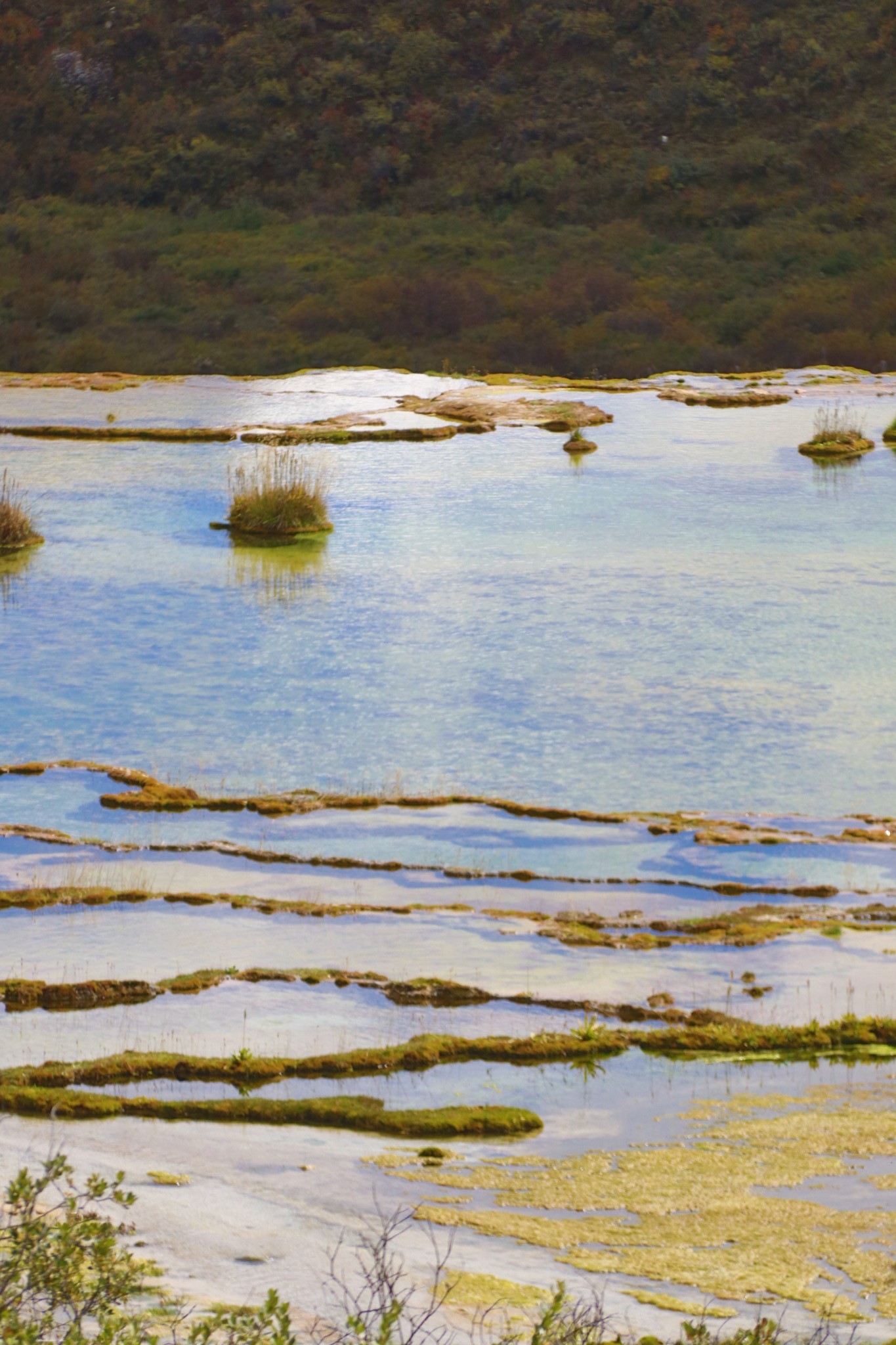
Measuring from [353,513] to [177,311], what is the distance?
23063 millimetres

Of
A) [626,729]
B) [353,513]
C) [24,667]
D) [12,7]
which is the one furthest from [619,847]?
[12,7]

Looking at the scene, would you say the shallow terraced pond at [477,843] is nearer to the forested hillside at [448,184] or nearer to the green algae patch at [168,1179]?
the green algae patch at [168,1179]

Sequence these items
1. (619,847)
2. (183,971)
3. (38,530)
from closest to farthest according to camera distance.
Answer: (183,971), (619,847), (38,530)

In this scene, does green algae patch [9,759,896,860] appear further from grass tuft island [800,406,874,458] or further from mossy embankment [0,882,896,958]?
grass tuft island [800,406,874,458]

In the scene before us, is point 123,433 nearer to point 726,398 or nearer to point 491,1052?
point 726,398

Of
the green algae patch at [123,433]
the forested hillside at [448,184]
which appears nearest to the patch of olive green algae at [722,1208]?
the green algae patch at [123,433]

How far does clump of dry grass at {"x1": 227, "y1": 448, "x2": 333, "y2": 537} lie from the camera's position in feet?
52.5

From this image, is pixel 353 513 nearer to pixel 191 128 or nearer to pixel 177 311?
pixel 177 311

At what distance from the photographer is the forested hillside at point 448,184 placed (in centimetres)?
3594

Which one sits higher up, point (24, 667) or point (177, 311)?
point (177, 311)

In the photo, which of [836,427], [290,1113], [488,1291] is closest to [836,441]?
[836,427]

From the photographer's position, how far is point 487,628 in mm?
12414

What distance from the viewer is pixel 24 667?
448 inches

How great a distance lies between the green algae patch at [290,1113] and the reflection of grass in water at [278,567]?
8.17 metres
